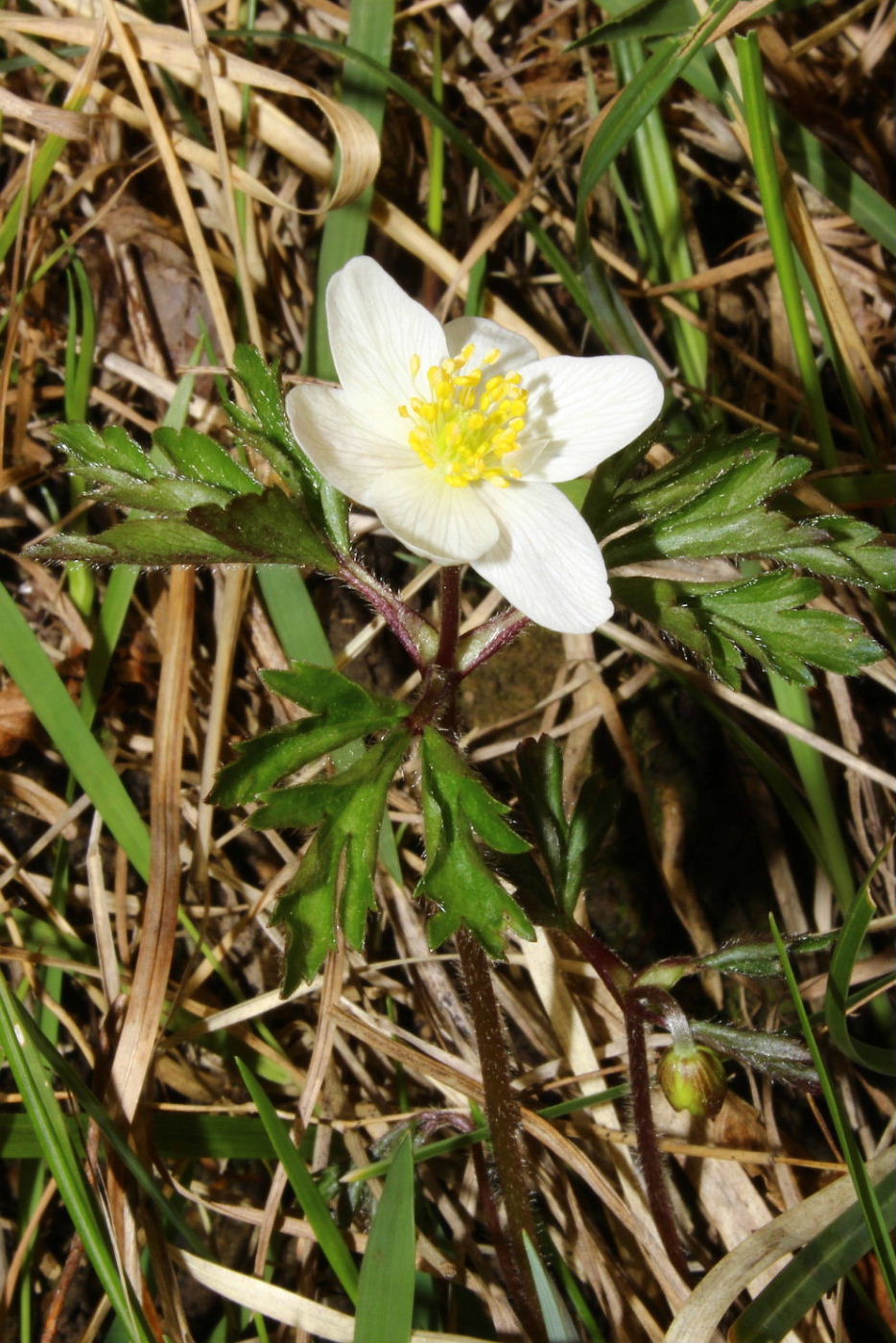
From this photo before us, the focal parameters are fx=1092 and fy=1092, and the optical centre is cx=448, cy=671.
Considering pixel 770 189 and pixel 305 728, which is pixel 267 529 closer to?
pixel 305 728

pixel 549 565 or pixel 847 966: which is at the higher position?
pixel 549 565

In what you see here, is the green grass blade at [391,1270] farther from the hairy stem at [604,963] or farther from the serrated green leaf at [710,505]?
the serrated green leaf at [710,505]

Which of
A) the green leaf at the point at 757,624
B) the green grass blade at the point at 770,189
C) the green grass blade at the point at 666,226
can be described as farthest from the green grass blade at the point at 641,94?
the green leaf at the point at 757,624

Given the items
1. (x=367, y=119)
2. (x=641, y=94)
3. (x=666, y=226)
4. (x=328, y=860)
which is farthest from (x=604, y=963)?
(x=367, y=119)

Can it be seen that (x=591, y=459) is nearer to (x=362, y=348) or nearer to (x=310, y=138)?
(x=362, y=348)

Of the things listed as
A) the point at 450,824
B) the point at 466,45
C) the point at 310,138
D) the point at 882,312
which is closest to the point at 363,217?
the point at 310,138
